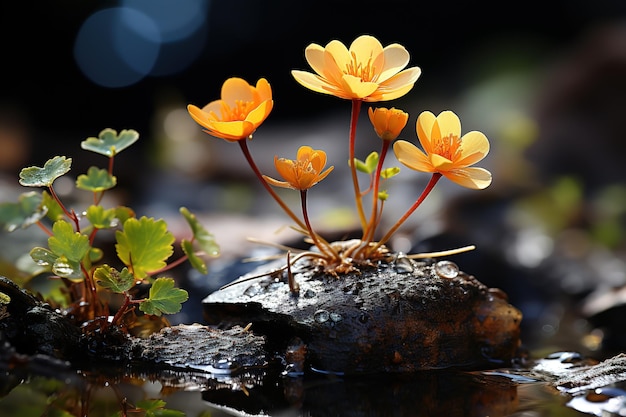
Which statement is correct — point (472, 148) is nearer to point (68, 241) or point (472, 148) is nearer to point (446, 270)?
point (446, 270)

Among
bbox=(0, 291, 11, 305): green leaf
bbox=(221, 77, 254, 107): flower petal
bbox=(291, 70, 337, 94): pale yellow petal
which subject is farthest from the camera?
bbox=(221, 77, 254, 107): flower petal

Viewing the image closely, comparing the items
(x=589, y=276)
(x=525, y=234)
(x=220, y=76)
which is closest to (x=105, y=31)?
(x=220, y=76)

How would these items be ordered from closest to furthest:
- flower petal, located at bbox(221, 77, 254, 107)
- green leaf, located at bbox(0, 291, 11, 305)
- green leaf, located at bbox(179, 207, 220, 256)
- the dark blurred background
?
green leaf, located at bbox(0, 291, 11, 305) → flower petal, located at bbox(221, 77, 254, 107) → green leaf, located at bbox(179, 207, 220, 256) → the dark blurred background

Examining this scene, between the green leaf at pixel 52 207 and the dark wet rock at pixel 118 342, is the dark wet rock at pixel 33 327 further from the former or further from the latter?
the green leaf at pixel 52 207

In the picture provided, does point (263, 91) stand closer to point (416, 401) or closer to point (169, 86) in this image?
point (416, 401)

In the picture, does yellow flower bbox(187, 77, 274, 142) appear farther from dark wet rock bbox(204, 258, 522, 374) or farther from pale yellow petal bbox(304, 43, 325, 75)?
dark wet rock bbox(204, 258, 522, 374)

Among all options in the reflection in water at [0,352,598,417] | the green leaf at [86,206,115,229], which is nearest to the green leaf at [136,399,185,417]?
the reflection in water at [0,352,598,417]

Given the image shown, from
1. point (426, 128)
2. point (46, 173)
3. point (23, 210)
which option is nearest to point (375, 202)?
point (426, 128)

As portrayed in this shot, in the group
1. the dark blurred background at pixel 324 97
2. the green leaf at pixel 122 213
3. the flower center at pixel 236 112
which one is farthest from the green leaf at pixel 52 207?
the dark blurred background at pixel 324 97
